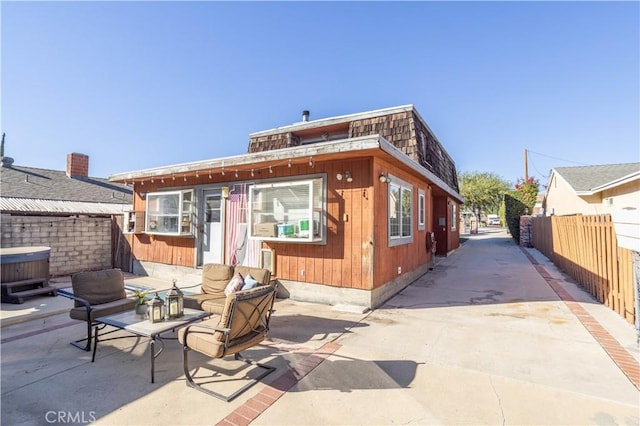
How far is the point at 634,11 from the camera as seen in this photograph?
23.6ft

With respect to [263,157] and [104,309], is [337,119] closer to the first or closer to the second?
[263,157]

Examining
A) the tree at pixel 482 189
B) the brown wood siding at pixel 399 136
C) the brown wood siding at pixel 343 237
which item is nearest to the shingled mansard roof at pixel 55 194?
the brown wood siding at pixel 399 136

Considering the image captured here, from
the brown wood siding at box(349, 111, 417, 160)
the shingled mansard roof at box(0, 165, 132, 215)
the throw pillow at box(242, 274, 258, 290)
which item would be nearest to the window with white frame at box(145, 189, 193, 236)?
the shingled mansard roof at box(0, 165, 132, 215)

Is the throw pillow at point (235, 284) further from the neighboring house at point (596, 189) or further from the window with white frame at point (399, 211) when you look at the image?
the neighboring house at point (596, 189)

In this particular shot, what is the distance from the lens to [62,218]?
26.9 feet

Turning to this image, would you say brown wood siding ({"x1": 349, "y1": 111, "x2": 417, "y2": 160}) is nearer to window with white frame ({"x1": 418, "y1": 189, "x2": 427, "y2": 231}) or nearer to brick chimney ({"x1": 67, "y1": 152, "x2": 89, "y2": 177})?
window with white frame ({"x1": 418, "y1": 189, "x2": 427, "y2": 231})

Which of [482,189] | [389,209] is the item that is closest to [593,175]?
[389,209]

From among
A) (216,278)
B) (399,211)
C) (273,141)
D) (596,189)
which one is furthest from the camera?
(596,189)

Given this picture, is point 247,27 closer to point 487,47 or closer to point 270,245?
point 270,245

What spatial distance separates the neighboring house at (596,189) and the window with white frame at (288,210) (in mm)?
10329

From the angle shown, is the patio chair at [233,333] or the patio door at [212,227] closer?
the patio chair at [233,333]

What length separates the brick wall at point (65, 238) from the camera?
7523mm

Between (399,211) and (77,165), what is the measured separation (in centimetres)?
1419

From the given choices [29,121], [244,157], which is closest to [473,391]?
[244,157]
